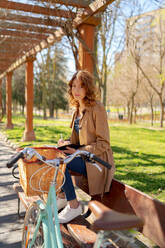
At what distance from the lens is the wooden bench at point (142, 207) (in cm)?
234

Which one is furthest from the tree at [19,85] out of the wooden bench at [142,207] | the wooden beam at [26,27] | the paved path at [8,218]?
the wooden bench at [142,207]

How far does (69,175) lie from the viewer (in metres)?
2.88

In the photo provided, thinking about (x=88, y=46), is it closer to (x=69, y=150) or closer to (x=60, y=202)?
(x=69, y=150)

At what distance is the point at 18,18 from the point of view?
6.71 m

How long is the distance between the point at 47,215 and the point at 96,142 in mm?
1032

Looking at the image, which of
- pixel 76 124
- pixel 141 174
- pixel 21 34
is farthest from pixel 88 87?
pixel 21 34

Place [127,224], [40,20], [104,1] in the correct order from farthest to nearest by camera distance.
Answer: [40,20] < [104,1] < [127,224]

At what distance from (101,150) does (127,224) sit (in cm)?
152

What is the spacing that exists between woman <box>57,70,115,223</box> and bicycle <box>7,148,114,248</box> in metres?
0.33

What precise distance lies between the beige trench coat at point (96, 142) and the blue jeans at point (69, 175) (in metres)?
0.10

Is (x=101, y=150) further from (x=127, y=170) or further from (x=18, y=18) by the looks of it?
(x=18, y=18)

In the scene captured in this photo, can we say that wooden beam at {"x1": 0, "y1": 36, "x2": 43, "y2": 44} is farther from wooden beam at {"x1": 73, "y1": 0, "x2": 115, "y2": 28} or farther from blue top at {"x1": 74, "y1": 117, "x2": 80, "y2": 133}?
blue top at {"x1": 74, "y1": 117, "x2": 80, "y2": 133}

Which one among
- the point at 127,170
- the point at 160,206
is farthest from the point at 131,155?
the point at 160,206

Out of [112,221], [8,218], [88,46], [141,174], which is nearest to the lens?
[112,221]
